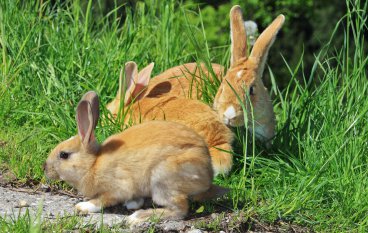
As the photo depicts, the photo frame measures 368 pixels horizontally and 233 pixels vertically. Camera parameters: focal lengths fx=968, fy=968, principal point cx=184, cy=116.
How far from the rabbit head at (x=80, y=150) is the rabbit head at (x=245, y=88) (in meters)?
0.99

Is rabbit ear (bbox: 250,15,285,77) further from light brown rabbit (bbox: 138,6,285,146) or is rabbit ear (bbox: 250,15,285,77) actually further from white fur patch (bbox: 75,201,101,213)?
white fur patch (bbox: 75,201,101,213)

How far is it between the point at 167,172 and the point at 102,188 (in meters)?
0.41

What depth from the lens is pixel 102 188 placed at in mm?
5418

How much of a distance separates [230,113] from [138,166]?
3.22 ft

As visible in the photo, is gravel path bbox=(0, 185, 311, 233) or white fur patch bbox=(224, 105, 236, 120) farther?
white fur patch bbox=(224, 105, 236, 120)

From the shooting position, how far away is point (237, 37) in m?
6.45

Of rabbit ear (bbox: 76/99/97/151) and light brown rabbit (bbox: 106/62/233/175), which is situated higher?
rabbit ear (bbox: 76/99/97/151)

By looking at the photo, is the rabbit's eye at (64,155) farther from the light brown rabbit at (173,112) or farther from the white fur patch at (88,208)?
the light brown rabbit at (173,112)

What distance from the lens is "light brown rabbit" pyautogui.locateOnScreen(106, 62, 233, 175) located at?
240 inches

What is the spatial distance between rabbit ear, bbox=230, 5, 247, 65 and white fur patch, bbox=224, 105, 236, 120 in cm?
42

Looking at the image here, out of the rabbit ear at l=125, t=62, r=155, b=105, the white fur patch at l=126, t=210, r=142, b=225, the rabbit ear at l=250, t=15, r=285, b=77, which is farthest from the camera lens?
the rabbit ear at l=125, t=62, r=155, b=105

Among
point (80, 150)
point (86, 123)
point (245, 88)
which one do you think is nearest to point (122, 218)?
point (80, 150)

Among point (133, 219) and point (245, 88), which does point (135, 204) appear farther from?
point (245, 88)

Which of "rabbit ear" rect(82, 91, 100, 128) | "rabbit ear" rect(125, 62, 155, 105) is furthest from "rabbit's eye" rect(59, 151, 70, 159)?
"rabbit ear" rect(125, 62, 155, 105)
